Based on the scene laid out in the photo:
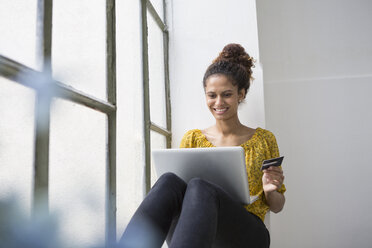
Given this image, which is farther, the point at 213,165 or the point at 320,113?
the point at 320,113

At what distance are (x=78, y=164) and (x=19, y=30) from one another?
39 centimetres

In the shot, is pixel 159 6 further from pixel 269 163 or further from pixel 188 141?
pixel 269 163

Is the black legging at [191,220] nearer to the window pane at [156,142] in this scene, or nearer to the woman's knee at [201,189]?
the woman's knee at [201,189]

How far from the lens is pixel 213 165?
112 cm

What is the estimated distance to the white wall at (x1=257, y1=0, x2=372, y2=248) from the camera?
2191 mm

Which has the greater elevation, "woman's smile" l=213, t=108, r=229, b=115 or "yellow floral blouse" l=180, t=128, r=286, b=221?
"woman's smile" l=213, t=108, r=229, b=115

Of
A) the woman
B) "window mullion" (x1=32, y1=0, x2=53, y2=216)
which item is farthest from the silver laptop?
"window mullion" (x1=32, y1=0, x2=53, y2=216)

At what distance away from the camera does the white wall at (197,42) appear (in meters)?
1.99

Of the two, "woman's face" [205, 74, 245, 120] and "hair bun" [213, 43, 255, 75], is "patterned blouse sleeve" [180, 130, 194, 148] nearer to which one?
"woman's face" [205, 74, 245, 120]

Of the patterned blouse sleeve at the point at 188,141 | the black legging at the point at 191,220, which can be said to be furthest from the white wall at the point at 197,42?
the black legging at the point at 191,220

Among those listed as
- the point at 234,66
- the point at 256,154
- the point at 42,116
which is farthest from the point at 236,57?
the point at 42,116

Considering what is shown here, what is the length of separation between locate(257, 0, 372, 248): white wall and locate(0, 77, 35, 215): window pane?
172cm

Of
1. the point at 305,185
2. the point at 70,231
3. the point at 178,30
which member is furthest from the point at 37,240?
the point at 305,185

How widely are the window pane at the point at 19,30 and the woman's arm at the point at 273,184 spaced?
85 cm
